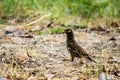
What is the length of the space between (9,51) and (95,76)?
1.48 meters

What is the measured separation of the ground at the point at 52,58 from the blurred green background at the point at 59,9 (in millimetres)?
1196

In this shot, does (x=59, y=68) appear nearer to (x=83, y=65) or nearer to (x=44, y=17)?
(x=83, y=65)

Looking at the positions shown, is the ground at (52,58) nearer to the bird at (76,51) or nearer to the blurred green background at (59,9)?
the bird at (76,51)

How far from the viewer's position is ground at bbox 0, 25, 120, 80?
538 cm

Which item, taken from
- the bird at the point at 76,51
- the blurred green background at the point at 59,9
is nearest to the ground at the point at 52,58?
the bird at the point at 76,51

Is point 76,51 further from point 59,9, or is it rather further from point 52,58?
point 59,9

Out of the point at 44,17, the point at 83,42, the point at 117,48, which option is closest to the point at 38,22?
the point at 44,17

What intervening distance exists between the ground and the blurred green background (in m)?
1.20

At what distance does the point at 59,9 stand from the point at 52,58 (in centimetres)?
326

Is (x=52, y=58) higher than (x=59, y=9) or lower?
lower

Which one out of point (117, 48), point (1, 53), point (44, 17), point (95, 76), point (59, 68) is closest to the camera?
point (95, 76)

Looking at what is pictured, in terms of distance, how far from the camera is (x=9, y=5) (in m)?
9.00

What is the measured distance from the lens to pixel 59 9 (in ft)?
31.0

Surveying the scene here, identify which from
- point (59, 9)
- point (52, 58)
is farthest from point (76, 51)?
point (59, 9)
